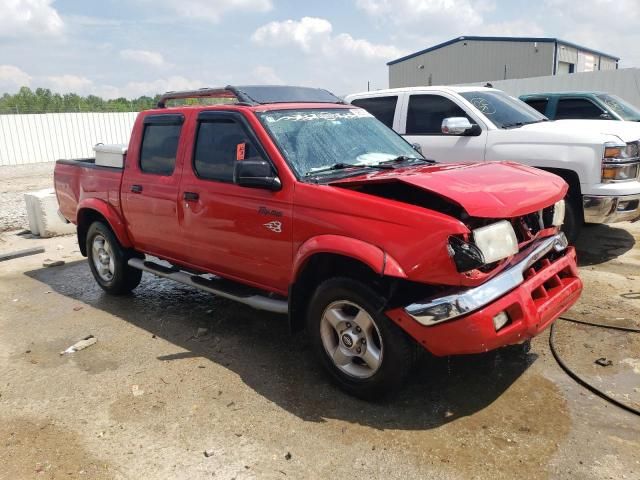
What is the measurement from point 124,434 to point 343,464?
4.56ft

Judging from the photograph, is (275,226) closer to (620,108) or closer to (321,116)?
(321,116)

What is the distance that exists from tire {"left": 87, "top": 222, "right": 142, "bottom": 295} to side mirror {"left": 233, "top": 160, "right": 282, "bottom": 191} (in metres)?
2.45

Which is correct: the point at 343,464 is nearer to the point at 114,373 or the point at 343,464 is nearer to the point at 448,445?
the point at 448,445

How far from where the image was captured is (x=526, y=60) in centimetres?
2912

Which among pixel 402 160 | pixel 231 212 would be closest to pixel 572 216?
pixel 402 160

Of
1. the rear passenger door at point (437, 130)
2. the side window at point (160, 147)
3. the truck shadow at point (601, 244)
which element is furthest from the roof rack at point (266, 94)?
the truck shadow at point (601, 244)

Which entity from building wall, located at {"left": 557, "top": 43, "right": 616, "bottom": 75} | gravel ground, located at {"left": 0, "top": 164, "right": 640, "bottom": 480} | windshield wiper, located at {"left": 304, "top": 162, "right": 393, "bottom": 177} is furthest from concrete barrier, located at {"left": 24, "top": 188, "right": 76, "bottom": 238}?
building wall, located at {"left": 557, "top": 43, "right": 616, "bottom": 75}

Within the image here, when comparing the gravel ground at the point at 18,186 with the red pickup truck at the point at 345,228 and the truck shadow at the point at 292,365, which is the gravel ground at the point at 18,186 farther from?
the red pickup truck at the point at 345,228

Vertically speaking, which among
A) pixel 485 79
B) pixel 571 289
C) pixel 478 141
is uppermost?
pixel 485 79

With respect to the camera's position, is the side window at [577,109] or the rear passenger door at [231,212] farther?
the side window at [577,109]

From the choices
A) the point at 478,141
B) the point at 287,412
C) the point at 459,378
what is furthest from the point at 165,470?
the point at 478,141

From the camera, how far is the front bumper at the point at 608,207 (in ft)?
19.5

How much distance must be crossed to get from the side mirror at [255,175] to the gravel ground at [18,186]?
7.85m

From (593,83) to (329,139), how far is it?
684 inches
